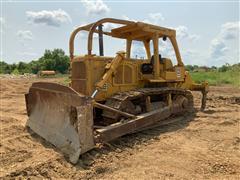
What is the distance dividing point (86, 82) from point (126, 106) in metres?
1.03

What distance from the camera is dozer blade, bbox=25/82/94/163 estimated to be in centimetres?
441

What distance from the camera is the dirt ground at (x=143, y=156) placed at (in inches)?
154

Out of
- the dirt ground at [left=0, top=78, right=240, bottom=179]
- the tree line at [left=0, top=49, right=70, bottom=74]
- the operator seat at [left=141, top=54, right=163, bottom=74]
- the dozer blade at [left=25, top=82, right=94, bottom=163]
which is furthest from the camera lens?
the tree line at [left=0, top=49, right=70, bottom=74]

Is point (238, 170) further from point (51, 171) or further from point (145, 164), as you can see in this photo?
point (51, 171)

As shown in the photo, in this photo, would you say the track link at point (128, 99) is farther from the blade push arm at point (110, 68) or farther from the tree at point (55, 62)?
the tree at point (55, 62)

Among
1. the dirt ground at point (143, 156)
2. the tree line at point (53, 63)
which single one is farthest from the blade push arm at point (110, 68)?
the tree line at point (53, 63)

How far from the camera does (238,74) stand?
21.0 metres

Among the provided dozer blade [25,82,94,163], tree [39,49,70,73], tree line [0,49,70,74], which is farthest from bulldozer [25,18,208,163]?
tree [39,49,70,73]

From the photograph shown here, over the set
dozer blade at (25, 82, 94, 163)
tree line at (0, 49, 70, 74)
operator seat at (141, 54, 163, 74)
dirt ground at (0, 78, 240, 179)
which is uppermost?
tree line at (0, 49, 70, 74)

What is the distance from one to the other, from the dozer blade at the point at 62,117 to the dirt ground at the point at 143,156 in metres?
0.18

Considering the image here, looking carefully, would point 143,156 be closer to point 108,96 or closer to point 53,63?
point 108,96

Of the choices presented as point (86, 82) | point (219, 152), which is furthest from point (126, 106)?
point (219, 152)

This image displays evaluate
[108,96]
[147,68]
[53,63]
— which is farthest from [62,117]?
[53,63]

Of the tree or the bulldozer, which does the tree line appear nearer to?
the tree
